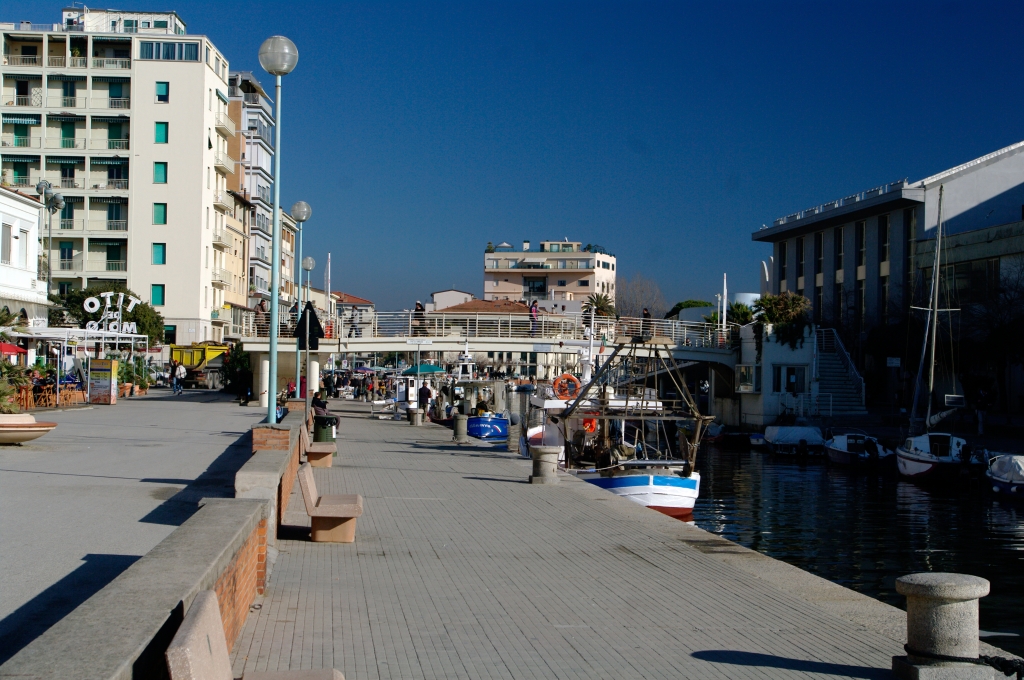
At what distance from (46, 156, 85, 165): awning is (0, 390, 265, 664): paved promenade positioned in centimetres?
5145

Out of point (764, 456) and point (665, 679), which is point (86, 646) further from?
point (764, 456)

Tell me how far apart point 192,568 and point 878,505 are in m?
28.4

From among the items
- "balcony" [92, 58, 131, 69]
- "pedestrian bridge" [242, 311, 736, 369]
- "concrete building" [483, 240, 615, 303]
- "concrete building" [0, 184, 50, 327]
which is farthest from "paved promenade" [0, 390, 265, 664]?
"concrete building" [483, 240, 615, 303]

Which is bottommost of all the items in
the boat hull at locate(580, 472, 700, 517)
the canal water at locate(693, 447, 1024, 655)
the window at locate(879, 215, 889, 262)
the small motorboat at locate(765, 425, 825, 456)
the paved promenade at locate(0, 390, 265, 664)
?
the canal water at locate(693, 447, 1024, 655)

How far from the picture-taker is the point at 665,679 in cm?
652

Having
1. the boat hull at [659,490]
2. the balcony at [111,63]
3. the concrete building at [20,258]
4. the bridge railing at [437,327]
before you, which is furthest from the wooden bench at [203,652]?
the balcony at [111,63]

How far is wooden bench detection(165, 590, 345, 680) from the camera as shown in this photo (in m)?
3.74

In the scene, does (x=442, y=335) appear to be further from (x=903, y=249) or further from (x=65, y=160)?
(x=65, y=160)

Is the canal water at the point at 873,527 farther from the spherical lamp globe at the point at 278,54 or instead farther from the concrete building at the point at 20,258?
the concrete building at the point at 20,258

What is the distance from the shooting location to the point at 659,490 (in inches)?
860

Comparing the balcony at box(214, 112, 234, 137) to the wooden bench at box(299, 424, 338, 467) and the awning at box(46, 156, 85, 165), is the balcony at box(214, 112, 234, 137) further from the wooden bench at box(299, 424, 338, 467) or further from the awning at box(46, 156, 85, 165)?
the wooden bench at box(299, 424, 338, 467)

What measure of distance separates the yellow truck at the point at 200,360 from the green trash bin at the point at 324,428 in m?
39.1

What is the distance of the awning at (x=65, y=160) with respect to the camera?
70.6 m

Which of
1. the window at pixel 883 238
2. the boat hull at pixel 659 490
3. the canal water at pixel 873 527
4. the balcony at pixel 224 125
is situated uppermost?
the balcony at pixel 224 125
